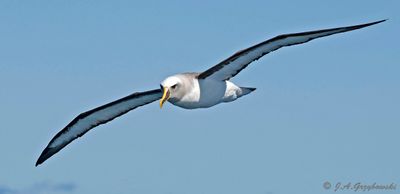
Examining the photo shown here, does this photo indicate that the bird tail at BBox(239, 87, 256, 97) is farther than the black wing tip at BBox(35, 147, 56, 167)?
No

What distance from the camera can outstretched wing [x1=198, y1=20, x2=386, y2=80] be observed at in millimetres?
19391

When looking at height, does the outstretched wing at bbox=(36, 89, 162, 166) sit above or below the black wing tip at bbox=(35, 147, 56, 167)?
above

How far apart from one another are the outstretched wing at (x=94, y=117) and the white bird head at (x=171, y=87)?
10.9 feet

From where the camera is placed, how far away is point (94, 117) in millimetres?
24719

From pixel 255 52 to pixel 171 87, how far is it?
2384 millimetres

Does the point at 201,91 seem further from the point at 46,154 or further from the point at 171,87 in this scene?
the point at 46,154

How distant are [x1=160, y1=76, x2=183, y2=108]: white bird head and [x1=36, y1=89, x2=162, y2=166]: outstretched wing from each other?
10.9 ft

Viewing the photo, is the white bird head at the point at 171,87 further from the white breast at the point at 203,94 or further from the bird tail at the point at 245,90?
the bird tail at the point at 245,90

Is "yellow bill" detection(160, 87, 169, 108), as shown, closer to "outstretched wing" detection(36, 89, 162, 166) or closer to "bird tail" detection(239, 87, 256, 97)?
"bird tail" detection(239, 87, 256, 97)

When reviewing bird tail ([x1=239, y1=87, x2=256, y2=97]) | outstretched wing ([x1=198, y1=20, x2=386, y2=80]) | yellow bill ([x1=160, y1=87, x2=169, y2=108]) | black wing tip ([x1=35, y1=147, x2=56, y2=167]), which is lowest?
black wing tip ([x1=35, y1=147, x2=56, y2=167])

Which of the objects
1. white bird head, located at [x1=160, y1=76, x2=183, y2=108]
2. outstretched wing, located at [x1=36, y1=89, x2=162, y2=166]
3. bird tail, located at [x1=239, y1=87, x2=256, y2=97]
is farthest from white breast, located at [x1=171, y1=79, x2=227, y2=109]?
outstretched wing, located at [x1=36, y1=89, x2=162, y2=166]

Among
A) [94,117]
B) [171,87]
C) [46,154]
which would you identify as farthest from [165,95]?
[46,154]

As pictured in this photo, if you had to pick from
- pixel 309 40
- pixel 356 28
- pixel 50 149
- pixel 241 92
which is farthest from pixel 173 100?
pixel 50 149

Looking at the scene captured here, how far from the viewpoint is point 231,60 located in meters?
20.5
